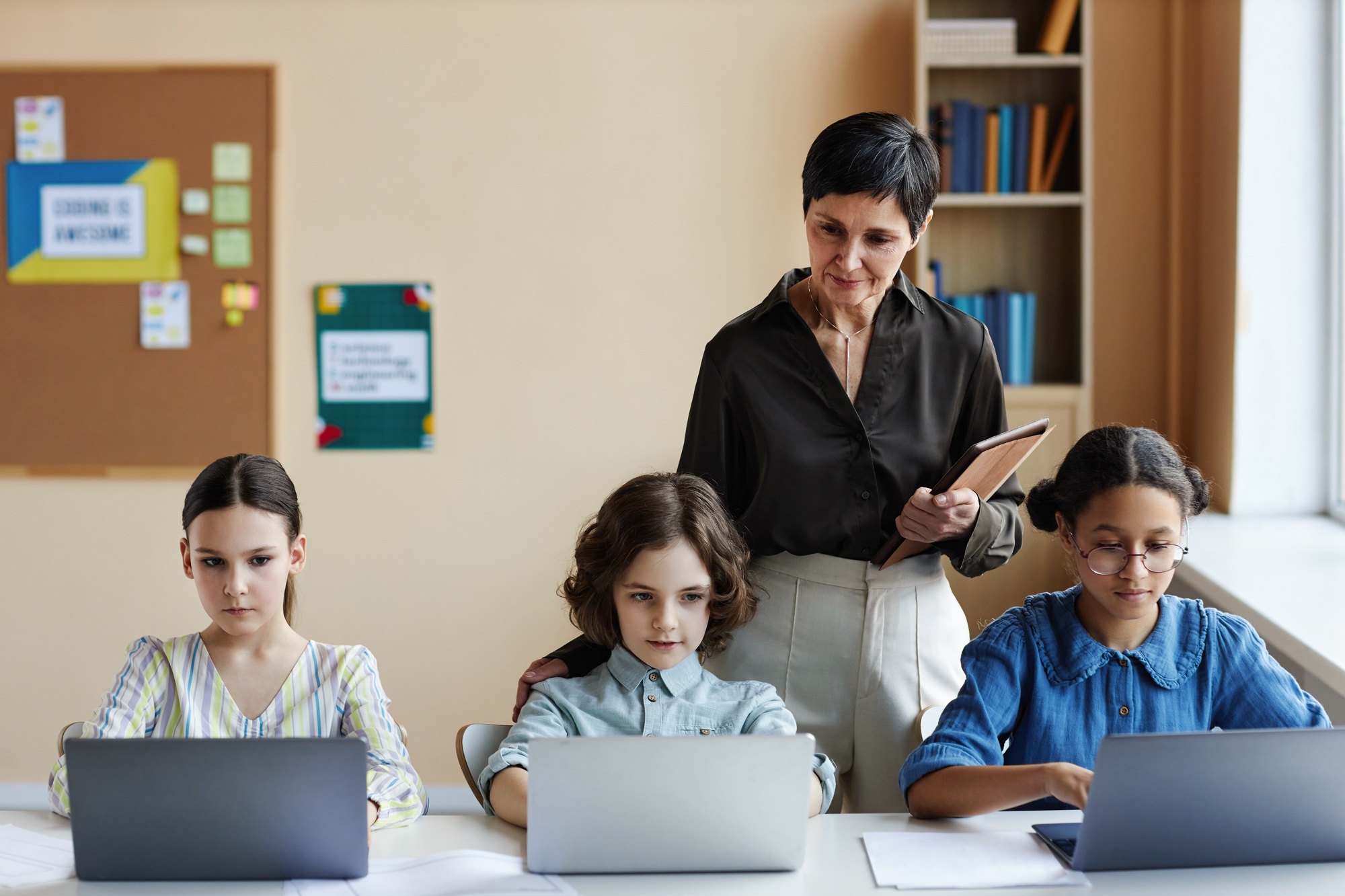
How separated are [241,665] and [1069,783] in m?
1.03

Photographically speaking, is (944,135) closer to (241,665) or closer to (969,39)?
(969,39)

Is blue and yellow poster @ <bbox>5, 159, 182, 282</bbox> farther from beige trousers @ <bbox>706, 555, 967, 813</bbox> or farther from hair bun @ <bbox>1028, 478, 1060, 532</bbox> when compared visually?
hair bun @ <bbox>1028, 478, 1060, 532</bbox>

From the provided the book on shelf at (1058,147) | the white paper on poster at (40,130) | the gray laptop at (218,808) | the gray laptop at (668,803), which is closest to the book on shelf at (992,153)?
the book on shelf at (1058,147)

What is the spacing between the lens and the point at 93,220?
3.35 metres

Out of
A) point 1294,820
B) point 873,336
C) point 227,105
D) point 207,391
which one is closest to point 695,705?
point 873,336

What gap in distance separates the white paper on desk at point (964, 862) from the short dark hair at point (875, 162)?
2.67ft

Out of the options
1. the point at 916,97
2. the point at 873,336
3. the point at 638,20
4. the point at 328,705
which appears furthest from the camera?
the point at 638,20

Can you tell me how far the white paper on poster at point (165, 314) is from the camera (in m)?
3.36

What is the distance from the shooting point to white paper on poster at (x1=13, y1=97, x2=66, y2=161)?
3.34m

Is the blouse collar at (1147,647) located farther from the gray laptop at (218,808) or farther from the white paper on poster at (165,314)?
the white paper on poster at (165,314)

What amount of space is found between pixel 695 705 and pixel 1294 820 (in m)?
0.71

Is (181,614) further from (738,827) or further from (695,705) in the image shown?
(738,827)

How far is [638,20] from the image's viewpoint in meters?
3.32

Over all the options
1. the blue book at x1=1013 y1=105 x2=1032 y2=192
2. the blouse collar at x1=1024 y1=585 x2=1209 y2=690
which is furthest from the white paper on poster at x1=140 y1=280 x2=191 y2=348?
the blouse collar at x1=1024 y1=585 x2=1209 y2=690
